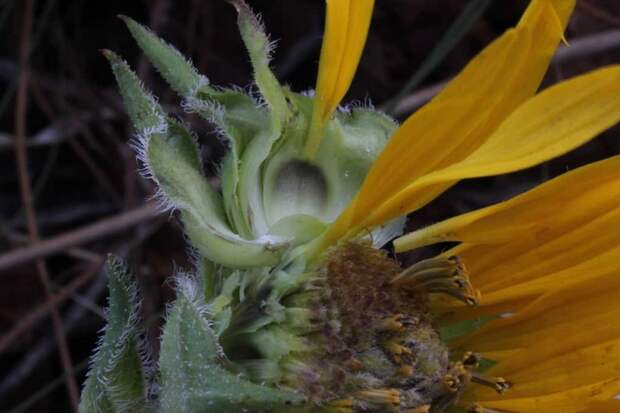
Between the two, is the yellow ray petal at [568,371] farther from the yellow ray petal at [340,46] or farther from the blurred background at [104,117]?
the blurred background at [104,117]

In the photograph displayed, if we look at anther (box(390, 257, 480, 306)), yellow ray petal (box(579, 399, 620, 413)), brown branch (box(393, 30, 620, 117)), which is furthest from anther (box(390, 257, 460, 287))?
brown branch (box(393, 30, 620, 117))

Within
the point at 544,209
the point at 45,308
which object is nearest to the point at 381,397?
the point at 544,209

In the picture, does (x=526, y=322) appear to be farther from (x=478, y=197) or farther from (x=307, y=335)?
(x=478, y=197)

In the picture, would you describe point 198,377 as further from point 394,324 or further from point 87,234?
point 87,234

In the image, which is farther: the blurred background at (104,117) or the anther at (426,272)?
the blurred background at (104,117)

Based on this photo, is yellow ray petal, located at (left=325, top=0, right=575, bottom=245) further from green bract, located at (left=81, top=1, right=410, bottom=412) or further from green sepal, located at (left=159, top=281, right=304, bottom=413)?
green sepal, located at (left=159, top=281, right=304, bottom=413)

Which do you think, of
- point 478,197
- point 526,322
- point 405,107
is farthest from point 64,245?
point 526,322

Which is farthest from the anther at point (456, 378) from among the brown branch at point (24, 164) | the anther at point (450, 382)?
the brown branch at point (24, 164)
